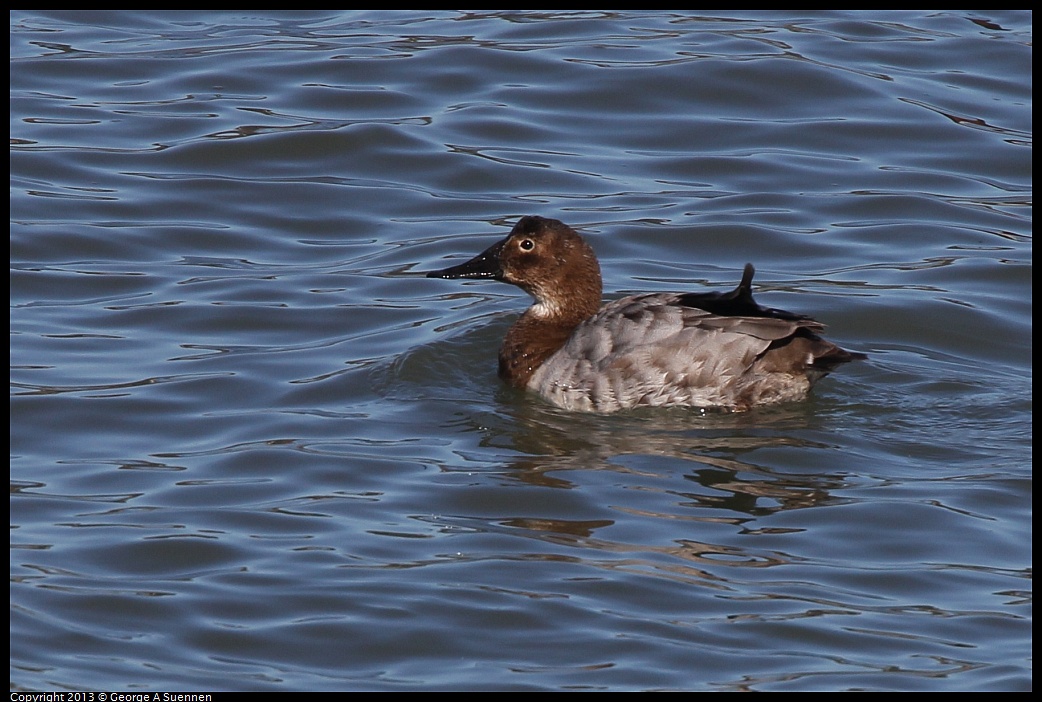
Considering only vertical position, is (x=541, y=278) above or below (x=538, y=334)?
above

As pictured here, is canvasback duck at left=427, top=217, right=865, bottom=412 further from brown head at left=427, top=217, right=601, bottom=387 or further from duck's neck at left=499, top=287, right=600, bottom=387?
brown head at left=427, top=217, right=601, bottom=387

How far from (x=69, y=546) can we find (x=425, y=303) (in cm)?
424

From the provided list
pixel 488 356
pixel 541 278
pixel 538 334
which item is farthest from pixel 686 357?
pixel 488 356

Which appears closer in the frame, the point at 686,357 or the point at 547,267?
the point at 686,357

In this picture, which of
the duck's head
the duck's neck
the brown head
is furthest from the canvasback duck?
the duck's head

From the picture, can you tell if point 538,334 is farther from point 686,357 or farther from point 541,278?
point 686,357

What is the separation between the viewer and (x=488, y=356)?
9.94m

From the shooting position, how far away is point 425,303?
10.9 metres

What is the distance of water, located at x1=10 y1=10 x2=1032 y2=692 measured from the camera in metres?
6.23

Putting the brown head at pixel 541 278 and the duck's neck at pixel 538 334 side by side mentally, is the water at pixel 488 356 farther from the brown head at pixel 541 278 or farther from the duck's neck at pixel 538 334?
the brown head at pixel 541 278

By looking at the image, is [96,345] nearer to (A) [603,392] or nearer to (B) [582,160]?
(A) [603,392]

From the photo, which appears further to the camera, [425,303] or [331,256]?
[331,256]

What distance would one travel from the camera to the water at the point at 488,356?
6230mm

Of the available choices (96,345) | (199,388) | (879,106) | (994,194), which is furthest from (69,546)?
(879,106)
